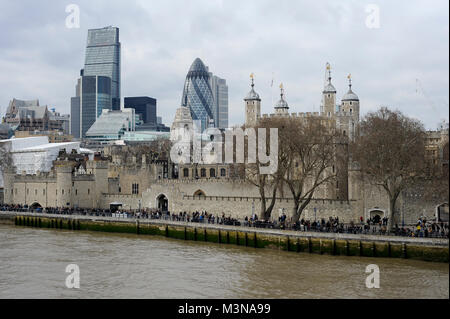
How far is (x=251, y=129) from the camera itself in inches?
1953

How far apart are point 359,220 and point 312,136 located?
24.7 feet

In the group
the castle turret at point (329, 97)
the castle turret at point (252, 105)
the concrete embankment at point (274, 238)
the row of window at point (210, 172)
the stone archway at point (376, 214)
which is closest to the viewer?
the concrete embankment at point (274, 238)

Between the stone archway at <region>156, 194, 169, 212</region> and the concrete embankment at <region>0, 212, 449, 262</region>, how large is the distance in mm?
8674

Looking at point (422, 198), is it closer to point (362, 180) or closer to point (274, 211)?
point (362, 180)

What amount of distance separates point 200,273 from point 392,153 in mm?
15080

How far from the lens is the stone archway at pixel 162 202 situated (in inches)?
2410

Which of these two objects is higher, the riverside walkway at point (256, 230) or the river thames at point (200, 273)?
the riverside walkway at point (256, 230)

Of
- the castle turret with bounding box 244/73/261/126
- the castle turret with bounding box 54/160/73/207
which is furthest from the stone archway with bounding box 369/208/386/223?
the castle turret with bounding box 244/73/261/126

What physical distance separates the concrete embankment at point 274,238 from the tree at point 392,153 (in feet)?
8.51

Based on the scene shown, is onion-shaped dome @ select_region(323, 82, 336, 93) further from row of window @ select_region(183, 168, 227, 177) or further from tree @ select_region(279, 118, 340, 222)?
tree @ select_region(279, 118, 340, 222)

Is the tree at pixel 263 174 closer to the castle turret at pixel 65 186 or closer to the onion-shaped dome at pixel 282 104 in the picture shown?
the castle turret at pixel 65 186

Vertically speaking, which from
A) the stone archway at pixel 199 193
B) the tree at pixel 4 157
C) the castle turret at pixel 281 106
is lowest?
the stone archway at pixel 199 193

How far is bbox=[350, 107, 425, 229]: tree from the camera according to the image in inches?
1485

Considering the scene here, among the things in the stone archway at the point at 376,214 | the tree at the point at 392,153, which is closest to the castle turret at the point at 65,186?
the stone archway at the point at 376,214
